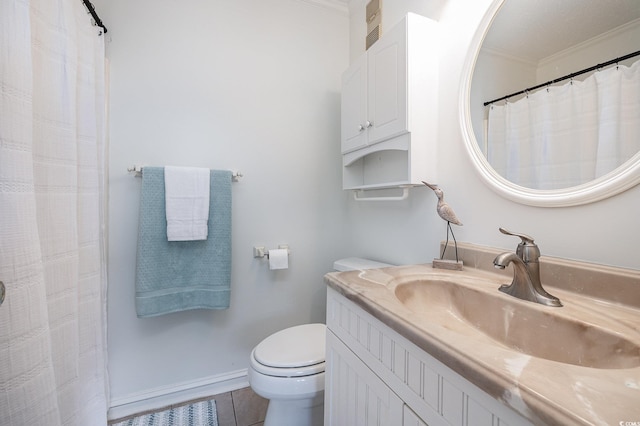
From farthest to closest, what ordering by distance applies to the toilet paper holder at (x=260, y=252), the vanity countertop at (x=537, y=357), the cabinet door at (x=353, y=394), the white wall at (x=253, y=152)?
1. the toilet paper holder at (x=260, y=252)
2. the white wall at (x=253, y=152)
3. the cabinet door at (x=353, y=394)
4. the vanity countertop at (x=537, y=357)

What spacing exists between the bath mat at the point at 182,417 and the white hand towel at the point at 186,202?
3.06 ft

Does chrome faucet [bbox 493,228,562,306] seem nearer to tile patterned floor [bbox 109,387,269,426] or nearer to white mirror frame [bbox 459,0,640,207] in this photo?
white mirror frame [bbox 459,0,640,207]

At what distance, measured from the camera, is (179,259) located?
1.47m

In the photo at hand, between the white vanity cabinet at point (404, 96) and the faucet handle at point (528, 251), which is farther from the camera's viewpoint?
the white vanity cabinet at point (404, 96)

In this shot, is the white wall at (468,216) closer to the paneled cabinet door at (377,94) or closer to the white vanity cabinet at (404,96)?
the white vanity cabinet at (404,96)

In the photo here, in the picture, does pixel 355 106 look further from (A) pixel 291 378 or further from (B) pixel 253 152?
(A) pixel 291 378

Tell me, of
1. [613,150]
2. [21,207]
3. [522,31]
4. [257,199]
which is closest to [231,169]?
[257,199]

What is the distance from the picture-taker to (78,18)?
108 centimetres

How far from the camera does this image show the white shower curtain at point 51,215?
667mm

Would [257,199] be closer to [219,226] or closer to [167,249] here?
[219,226]

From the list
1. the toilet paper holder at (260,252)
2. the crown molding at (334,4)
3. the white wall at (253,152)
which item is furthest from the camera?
the crown molding at (334,4)

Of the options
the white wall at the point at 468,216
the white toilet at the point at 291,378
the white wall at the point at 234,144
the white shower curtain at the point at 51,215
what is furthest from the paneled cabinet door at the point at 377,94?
the white shower curtain at the point at 51,215

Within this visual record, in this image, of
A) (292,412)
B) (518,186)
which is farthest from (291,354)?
(518,186)

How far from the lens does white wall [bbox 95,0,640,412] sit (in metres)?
1.32
